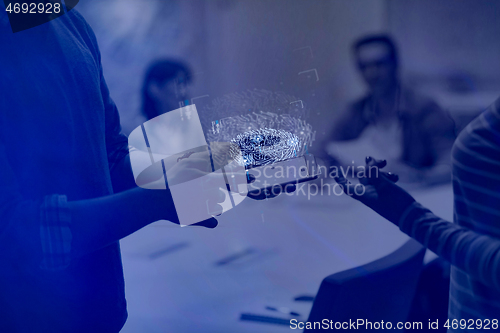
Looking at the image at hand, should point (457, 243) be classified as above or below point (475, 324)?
above

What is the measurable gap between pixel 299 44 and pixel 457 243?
0.53 metres

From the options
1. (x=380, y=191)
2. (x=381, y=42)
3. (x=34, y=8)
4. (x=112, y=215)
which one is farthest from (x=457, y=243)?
(x=34, y=8)

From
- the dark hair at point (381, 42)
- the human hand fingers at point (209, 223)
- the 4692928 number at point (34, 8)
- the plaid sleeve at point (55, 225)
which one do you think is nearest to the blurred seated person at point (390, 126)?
the dark hair at point (381, 42)

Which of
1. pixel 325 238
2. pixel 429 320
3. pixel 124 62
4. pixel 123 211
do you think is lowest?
pixel 429 320

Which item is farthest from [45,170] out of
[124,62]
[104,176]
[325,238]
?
[325,238]

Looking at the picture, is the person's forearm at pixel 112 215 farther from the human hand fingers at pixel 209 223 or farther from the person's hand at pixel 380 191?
the person's hand at pixel 380 191

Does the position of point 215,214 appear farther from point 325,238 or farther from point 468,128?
point 468,128

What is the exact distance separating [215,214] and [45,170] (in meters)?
0.36

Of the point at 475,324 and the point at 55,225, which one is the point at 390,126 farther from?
the point at 55,225

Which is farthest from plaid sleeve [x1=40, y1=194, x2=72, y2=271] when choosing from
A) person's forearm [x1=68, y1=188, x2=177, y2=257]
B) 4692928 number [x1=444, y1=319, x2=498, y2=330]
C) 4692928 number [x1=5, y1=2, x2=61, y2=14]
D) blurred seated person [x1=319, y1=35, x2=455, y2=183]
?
4692928 number [x1=444, y1=319, x2=498, y2=330]

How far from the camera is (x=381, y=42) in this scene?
2.34ft

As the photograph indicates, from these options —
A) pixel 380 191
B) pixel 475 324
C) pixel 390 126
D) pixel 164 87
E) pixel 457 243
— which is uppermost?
pixel 164 87

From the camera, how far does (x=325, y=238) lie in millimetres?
750

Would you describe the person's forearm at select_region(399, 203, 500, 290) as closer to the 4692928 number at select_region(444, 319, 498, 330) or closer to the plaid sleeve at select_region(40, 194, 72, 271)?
the 4692928 number at select_region(444, 319, 498, 330)
